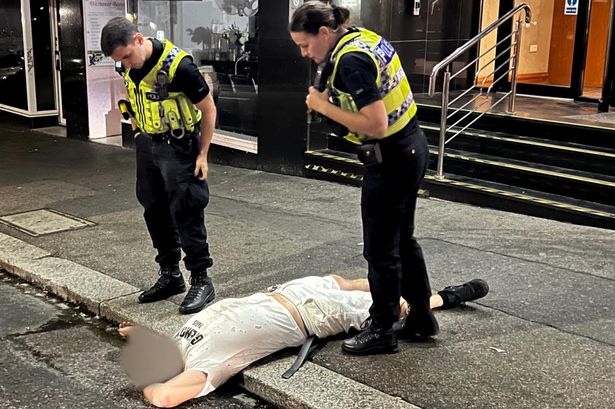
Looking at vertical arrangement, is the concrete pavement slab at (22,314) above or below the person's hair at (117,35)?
below

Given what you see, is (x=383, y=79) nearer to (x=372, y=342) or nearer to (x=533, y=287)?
(x=372, y=342)

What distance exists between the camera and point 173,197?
4594 millimetres

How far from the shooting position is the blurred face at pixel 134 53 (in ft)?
14.2

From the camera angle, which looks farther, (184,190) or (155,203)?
(155,203)

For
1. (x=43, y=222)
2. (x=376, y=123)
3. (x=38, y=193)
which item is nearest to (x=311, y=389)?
(x=376, y=123)

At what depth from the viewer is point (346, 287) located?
14.7ft

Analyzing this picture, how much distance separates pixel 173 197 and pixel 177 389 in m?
1.30

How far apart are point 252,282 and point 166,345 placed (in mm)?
1319

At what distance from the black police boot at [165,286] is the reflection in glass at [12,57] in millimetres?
9399

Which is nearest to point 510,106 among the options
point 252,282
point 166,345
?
point 252,282

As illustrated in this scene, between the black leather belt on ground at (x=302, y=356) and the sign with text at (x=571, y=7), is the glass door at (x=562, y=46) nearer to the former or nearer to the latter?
the sign with text at (x=571, y=7)

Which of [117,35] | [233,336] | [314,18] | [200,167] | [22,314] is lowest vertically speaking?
[22,314]

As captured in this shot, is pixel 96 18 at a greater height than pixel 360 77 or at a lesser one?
greater

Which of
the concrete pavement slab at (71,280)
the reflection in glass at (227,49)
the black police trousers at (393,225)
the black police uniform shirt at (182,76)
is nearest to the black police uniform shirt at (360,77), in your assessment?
the black police trousers at (393,225)
